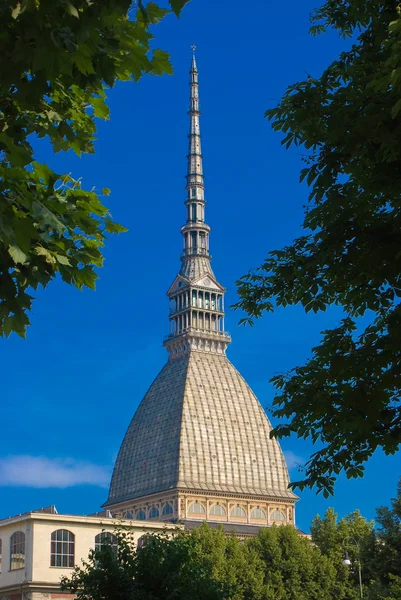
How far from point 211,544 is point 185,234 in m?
91.0

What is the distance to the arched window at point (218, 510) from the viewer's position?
5960 inches

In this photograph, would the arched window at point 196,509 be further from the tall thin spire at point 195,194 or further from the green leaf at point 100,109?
the green leaf at point 100,109

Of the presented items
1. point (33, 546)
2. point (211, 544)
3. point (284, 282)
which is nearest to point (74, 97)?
point (284, 282)

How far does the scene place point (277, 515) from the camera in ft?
517

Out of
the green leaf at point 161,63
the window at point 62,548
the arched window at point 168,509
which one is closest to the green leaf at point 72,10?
the green leaf at point 161,63

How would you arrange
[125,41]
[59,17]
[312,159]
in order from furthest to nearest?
[312,159] → [125,41] → [59,17]

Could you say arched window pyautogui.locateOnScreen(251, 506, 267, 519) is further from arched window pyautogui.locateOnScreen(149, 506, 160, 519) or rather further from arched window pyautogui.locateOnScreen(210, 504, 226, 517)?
arched window pyautogui.locateOnScreen(149, 506, 160, 519)

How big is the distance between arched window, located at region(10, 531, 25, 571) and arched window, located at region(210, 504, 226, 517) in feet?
211

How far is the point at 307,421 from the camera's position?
1883 centimetres

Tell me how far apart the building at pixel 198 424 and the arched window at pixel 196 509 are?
4068 mm

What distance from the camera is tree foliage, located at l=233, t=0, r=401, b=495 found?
55.0ft

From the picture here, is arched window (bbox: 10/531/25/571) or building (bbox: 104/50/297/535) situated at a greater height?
building (bbox: 104/50/297/535)

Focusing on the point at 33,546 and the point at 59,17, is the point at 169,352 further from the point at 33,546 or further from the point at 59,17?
the point at 59,17

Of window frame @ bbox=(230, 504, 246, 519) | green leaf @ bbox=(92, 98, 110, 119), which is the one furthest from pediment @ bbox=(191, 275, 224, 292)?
green leaf @ bbox=(92, 98, 110, 119)
